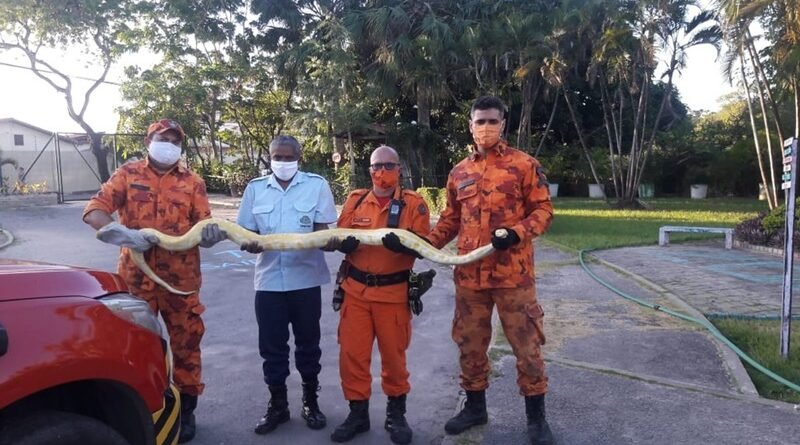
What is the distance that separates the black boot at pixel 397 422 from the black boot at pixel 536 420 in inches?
28.6

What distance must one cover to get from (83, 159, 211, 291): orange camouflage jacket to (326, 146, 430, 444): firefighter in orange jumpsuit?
965 millimetres

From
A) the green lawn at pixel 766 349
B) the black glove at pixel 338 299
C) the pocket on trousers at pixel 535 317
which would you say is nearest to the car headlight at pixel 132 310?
the black glove at pixel 338 299

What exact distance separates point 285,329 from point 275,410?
0.52 meters

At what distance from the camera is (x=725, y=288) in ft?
25.2

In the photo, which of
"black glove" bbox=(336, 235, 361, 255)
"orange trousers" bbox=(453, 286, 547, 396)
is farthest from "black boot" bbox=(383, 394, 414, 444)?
"black glove" bbox=(336, 235, 361, 255)

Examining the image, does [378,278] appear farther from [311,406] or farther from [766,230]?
[766,230]

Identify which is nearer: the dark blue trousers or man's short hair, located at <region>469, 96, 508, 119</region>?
man's short hair, located at <region>469, 96, 508, 119</region>

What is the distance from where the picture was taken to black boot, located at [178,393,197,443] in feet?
12.3

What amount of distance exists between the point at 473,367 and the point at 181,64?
2553 centimetres

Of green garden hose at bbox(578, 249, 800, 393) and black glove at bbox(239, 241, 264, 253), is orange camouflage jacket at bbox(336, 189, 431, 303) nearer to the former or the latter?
black glove at bbox(239, 241, 264, 253)

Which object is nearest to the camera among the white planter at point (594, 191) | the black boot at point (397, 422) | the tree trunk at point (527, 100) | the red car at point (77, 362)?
the red car at point (77, 362)

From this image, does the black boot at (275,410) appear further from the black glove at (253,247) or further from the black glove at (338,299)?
the black glove at (253,247)

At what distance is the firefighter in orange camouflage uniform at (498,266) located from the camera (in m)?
3.60

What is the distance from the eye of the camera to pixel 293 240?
3775 millimetres
